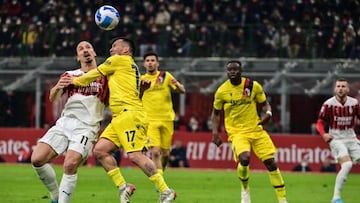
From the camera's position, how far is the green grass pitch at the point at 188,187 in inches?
742

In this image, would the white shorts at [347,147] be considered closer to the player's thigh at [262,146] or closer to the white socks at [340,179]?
the white socks at [340,179]

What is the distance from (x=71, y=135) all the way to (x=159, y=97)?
742 cm

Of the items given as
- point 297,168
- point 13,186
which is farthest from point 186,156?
point 13,186

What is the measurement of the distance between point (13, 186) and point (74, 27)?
15.6 metres

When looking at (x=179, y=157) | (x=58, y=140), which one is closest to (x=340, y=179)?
(x=58, y=140)

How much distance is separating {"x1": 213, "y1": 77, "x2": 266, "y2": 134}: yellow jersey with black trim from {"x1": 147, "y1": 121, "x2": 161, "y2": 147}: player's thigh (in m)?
3.95

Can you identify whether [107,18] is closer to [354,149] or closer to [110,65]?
[110,65]

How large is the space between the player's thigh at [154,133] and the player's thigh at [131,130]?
641cm

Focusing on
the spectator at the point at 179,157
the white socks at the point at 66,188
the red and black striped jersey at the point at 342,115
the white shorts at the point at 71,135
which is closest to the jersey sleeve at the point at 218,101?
the red and black striped jersey at the point at 342,115

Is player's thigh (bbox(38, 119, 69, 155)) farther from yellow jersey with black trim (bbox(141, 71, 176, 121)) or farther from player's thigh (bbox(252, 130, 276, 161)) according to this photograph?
yellow jersey with black trim (bbox(141, 71, 176, 121))

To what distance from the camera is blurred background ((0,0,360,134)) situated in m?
34.5

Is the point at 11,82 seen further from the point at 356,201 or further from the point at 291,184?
the point at 356,201

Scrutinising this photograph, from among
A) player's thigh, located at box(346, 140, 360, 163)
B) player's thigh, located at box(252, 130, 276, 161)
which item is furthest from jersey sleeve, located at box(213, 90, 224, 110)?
player's thigh, located at box(346, 140, 360, 163)

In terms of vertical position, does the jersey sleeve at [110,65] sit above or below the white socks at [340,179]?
above
